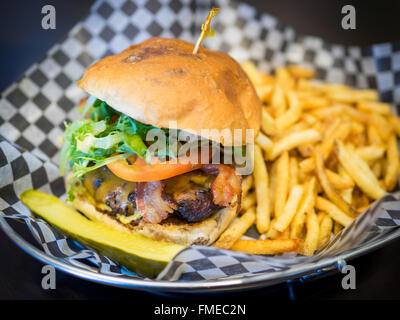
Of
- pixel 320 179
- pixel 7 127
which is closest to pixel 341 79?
pixel 320 179

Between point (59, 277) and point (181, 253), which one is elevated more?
point (181, 253)

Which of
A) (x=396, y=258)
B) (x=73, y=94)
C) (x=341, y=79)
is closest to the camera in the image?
(x=396, y=258)

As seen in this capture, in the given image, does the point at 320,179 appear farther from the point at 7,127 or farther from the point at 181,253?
the point at 7,127

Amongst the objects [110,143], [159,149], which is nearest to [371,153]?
[159,149]

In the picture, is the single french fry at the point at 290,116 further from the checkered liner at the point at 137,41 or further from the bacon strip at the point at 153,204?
the bacon strip at the point at 153,204

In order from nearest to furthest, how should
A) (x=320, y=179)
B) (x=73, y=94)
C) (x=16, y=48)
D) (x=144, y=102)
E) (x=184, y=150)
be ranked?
(x=144, y=102), (x=184, y=150), (x=320, y=179), (x=73, y=94), (x=16, y=48)

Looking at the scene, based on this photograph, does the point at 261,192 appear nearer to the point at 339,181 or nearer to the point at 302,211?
the point at 302,211

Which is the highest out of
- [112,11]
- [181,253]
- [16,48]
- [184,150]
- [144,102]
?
[112,11]

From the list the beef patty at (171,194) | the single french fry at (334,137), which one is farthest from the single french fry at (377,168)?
the beef patty at (171,194)
